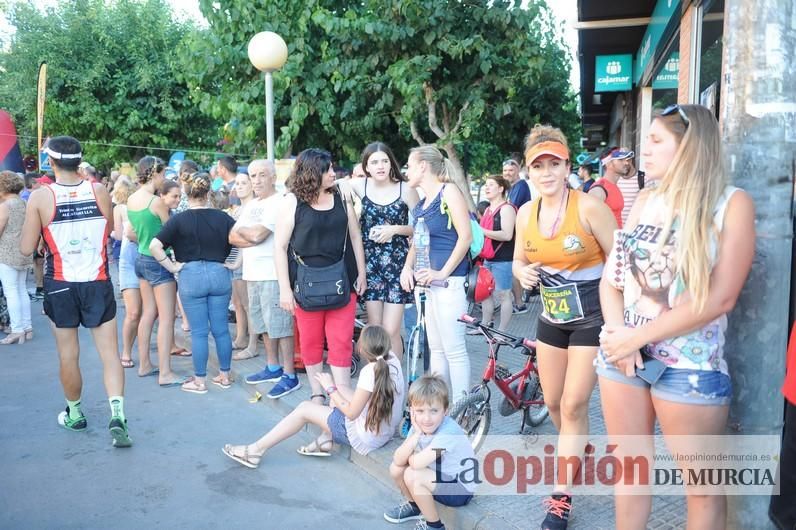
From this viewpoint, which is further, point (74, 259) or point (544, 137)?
point (74, 259)

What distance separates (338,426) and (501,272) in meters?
3.83

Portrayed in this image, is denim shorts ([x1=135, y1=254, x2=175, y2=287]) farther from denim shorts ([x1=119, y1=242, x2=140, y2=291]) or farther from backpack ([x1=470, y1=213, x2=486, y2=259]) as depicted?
backpack ([x1=470, y1=213, x2=486, y2=259])

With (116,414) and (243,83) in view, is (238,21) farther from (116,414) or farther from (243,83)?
(116,414)

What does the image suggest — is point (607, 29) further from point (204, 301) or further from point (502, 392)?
point (502, 392)

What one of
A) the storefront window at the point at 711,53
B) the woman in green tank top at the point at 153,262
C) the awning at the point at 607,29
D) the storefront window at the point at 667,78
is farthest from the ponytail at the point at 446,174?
the awning at the point at 607,29

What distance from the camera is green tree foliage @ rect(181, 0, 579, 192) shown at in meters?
10.2

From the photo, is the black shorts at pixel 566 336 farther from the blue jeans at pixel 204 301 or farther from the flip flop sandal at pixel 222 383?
the flip flop sandal at pixel 222 383

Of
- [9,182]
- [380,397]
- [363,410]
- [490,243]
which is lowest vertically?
[363,410]

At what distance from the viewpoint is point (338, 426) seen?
414cm

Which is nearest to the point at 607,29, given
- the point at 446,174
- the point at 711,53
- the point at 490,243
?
the point at 711,53

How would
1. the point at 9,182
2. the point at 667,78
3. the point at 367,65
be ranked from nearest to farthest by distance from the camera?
the point at 9,182
the point at 667,78
the point at 367,65

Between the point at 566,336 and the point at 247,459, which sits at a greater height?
the point at 566,336

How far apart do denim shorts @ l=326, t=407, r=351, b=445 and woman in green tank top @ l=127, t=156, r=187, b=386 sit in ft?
8.20

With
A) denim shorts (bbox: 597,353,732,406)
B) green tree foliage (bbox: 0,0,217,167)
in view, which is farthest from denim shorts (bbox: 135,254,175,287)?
green tree foliage (bbox: 0,0,217,167)
